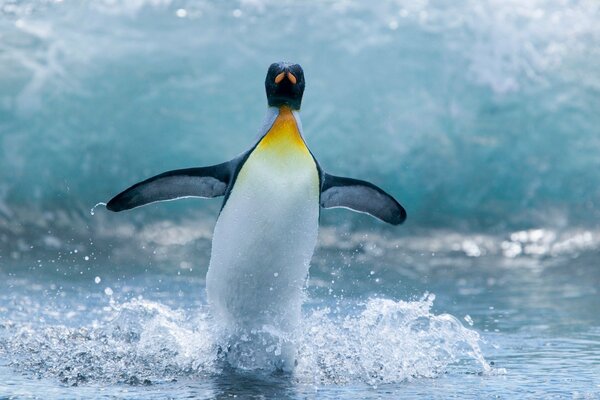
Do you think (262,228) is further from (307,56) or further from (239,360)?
(307,56)

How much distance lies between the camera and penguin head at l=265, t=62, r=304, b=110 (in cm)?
391

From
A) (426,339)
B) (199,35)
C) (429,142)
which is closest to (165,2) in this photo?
(199,35)

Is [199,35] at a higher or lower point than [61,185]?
higher

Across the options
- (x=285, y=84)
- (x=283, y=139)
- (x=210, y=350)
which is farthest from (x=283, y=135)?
(x=210, y=350)

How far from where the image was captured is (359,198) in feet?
14.3

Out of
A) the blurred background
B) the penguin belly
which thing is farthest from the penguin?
the blurred background

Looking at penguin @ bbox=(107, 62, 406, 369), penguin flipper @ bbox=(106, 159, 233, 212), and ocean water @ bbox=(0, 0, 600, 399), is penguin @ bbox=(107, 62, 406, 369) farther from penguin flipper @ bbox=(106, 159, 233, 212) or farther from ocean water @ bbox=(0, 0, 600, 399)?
ocean water @ bbox=(0, 0, 600, 399)

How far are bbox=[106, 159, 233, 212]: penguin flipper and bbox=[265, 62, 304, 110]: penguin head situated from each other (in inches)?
12.1

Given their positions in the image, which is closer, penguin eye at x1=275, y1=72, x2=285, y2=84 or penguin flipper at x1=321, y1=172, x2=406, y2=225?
penguin eye at x1=275, y1=72, x2=285, y2=84

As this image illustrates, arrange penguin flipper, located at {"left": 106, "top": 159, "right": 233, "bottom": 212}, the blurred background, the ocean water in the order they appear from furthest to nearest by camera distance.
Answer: the blurred background
the ocean water
penguin flipper, located at {"left": 106, "top": 159, "right": 233, "bottom": 212}

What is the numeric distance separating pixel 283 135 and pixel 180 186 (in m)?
0.54

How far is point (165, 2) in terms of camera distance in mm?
12734

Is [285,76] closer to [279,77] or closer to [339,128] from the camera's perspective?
[279,77]

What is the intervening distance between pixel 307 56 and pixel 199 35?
A: 1425 millimetres
